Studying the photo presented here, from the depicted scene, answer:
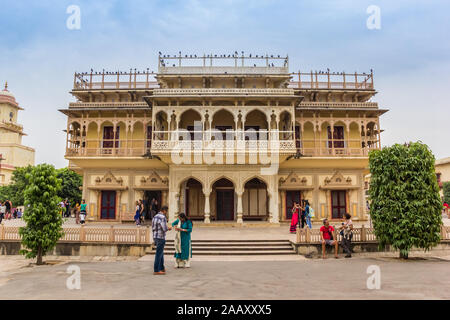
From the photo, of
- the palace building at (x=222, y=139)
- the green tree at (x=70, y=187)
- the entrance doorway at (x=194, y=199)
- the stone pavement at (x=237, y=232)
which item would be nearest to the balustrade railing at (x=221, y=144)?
the palace building at (x=222, y=139)

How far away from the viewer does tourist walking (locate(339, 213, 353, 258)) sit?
11.1 m

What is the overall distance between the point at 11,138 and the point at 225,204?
5195 centimetres

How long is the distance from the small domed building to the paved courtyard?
51456 millimetres

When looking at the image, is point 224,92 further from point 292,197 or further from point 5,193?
point 5,193

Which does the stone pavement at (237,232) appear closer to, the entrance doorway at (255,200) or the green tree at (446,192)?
the entrance doorway at (255,200)

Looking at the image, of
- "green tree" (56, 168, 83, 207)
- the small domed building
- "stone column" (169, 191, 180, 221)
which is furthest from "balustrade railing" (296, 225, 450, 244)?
the small domed building

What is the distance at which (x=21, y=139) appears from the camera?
188ft

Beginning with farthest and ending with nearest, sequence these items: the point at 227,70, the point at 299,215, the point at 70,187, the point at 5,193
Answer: the point at 5,193
the point at 70,187
the point at 227,70
the point at 299,215

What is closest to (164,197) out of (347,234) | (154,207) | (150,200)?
(154,207)

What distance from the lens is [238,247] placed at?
39.6 ft

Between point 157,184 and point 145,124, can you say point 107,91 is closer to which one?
point 145,124

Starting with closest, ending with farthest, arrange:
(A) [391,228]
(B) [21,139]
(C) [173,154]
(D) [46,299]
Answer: (D) [46,299], (A) [391,228], (C) [173,154], (B) [21,139]
